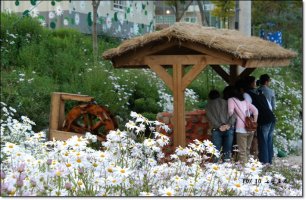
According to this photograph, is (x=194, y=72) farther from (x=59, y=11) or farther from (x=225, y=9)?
(x=225, y=9)

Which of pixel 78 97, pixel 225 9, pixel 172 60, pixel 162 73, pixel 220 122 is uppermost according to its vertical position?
pixel 225 9

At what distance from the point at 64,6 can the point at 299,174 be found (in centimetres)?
1124

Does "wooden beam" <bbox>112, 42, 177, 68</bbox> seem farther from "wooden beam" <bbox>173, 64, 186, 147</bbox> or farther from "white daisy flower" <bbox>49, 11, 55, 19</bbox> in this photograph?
"white daisy flower" <bbox>49, 11, 55, 19</bbox>

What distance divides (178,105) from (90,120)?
2.06 metres

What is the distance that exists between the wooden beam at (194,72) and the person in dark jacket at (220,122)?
61 cm

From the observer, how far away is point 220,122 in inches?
344

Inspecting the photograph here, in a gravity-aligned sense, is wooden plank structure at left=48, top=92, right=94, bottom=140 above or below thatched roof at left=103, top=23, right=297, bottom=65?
below

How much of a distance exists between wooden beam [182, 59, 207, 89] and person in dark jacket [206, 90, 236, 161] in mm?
610

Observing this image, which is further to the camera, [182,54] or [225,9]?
[225,9]

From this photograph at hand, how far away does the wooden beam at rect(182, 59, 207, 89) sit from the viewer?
8312 mm

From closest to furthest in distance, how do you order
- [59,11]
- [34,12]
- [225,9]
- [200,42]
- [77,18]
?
[200,42] → [34,12] → [59,11] → [77,18] → [225,9]

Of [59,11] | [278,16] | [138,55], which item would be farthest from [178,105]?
[278,16]

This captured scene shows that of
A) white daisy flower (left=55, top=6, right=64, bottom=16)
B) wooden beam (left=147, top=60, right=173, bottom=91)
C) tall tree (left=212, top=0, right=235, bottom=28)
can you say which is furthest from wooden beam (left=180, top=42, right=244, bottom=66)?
tall tree (left=212, top=0, right=235, bottom=28)

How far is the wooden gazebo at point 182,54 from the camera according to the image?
801cm
